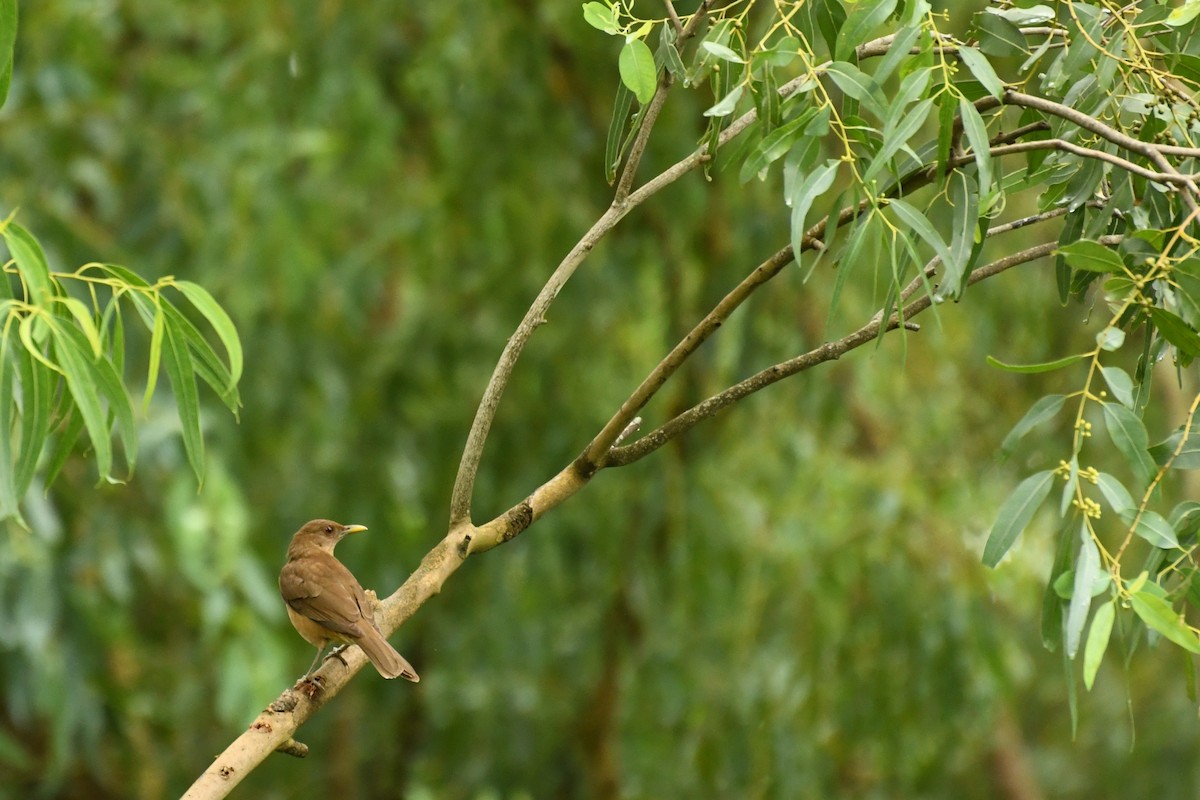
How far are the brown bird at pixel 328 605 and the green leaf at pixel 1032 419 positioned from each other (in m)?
1.51

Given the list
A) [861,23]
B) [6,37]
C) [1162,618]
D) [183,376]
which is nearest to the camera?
[1162,618]

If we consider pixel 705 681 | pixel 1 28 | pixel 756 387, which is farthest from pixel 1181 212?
pixel 705 681

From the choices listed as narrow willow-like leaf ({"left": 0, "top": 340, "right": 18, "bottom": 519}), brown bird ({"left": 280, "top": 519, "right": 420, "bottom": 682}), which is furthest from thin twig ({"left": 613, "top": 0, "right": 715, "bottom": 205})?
brown bird ({"left": 280, "top": 519, "right": 420, "bottom": 682})

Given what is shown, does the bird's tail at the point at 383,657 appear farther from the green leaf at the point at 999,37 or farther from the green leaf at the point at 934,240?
the green leaf at the point at 999,37

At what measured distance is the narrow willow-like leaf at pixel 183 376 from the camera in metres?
2.66

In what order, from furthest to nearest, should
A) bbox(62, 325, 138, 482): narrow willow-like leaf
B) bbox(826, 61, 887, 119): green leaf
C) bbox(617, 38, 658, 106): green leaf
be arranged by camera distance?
1. bbox(62, 325, 138, 482): narrow willow-like leaf
2. bbox(617, 38, 658, 106): green leaf
3. bbox(826, 61, 887, 119): green leaf

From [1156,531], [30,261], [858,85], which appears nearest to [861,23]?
[858,85]

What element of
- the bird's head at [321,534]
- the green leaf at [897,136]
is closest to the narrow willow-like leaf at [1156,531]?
the green leaf at [897,136]

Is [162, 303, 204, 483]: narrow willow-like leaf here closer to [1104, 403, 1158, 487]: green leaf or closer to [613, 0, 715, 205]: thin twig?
[613, 0, 715, 205]: thin twig

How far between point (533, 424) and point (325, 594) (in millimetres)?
2734

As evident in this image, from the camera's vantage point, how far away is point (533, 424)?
21.3 ft

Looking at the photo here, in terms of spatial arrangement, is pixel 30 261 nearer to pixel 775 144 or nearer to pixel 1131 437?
pixel 775 144

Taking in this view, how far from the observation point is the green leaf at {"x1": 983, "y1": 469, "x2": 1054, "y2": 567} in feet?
7.50

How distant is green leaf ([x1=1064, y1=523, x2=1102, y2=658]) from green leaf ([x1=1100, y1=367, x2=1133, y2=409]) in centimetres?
20
